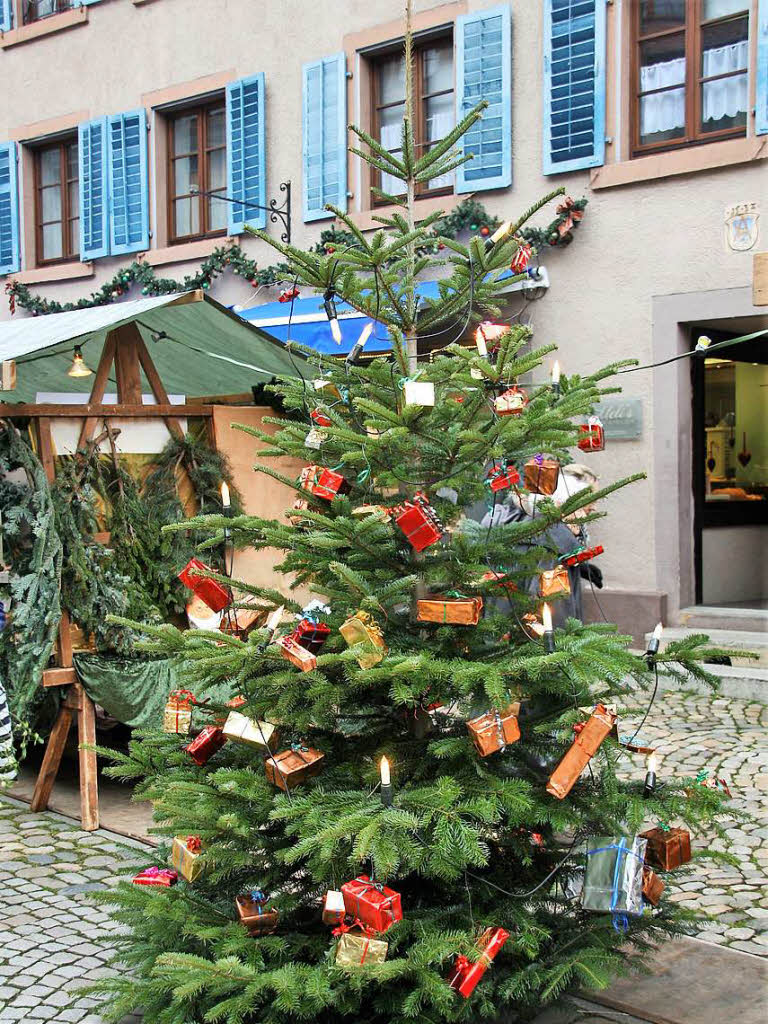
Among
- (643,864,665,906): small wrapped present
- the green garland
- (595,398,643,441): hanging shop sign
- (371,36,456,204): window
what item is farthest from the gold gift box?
(371,36,456,204): window

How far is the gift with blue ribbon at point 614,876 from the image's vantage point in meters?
3.15

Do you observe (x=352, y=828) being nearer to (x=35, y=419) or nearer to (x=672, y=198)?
(x=35, y=419)

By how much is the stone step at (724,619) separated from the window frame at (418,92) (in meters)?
4.43

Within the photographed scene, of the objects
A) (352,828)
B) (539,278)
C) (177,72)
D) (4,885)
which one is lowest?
(4,885)

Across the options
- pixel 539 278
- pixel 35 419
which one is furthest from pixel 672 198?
pixel 35 419

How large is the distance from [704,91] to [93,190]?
758cm

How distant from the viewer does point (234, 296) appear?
487 inches

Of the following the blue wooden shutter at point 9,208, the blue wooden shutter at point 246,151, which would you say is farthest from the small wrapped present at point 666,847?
the blue wooden shutter at point 9,208

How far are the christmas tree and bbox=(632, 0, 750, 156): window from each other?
638 centimetres

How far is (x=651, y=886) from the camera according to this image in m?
3.37

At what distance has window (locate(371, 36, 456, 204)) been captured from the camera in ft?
35.9

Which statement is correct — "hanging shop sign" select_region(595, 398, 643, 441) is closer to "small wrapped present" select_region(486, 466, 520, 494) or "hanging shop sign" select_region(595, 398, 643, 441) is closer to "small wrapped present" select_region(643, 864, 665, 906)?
"small wrapped present" select_region(486, 466, 520, 494)

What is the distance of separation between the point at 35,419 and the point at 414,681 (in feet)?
10.9

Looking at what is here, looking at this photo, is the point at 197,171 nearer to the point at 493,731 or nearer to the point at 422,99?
the point at 422,99
